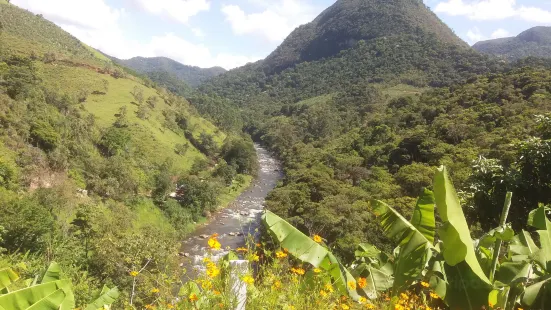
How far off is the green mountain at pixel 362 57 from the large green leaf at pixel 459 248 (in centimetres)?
8963

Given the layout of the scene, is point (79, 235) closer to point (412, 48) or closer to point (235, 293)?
point (235, 293)

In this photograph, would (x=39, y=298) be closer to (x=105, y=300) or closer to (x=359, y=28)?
(x=105, y=300)

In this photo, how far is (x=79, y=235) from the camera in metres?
21.9

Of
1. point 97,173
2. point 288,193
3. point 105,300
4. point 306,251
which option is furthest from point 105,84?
point 306,251

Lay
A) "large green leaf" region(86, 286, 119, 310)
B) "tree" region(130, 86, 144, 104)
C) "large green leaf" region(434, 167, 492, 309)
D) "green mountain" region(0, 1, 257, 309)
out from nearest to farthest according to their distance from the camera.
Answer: "large green leaf" region(434, 167, 492, 309) → "large green leaf" region(86, 286, 119, 310) → "green mountain" region(0, 1, 257, 309) → "tree" region(130, 86, 144, 104)

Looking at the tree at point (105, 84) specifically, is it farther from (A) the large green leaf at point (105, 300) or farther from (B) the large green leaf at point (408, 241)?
(B) the large green leaf at point (408, 241)

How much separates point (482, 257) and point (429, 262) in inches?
31.9

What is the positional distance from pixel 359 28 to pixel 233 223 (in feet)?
444

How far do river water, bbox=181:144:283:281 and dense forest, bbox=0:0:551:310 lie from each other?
1172 millimetres

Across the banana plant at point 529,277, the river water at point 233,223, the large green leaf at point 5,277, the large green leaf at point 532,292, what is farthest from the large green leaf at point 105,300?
the river water at point 233,223

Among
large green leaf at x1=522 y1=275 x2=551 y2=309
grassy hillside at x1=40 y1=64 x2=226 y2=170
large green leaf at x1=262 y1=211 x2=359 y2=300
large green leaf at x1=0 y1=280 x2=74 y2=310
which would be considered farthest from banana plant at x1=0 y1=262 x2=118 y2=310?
grassy hillside at x1=40 y1=64 x2=226 y2=170

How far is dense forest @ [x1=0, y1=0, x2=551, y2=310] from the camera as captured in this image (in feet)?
12.0

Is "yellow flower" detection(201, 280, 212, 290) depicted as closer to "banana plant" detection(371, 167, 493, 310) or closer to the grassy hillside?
"banana plant" detection(371, 167, 493, 310)

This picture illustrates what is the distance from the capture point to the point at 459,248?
3.30 m
